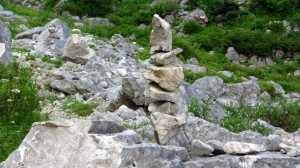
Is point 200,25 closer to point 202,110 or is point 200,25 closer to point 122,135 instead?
point 202,110

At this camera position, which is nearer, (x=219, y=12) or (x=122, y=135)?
(x=122, y=135)

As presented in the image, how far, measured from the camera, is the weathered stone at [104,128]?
623 centimetres

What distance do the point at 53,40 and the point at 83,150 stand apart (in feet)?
35.5

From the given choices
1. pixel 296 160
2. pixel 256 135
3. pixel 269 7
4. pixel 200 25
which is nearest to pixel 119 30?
pixel 200 25

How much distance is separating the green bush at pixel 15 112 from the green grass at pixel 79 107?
773mm

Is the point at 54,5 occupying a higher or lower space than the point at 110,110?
lower

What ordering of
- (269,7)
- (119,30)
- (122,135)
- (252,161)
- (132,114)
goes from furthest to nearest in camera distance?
(269,7) < (119,30) < (132,114) < (252,161) < (122,135)

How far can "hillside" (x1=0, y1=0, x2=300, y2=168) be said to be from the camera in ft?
20.5

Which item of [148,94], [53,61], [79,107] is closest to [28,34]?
[53,61]

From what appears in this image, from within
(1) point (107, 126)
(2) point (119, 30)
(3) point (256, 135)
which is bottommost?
(2) point (119, 30)

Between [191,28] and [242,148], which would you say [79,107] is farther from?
[191,28]

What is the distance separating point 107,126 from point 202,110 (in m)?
4.64

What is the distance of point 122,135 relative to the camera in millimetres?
6094

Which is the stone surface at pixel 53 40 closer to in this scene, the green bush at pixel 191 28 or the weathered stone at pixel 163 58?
the weathered stone at pixel 163 58
